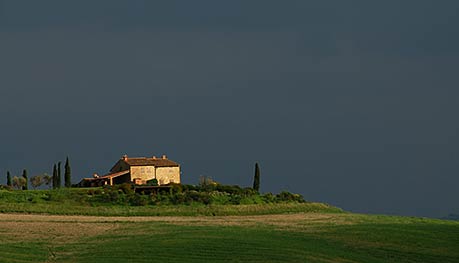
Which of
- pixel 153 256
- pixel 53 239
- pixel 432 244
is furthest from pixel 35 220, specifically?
pixel 432 244

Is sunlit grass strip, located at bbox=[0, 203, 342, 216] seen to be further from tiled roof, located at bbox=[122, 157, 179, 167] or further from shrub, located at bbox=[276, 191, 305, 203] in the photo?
tiled roof, located at bbox=[122, 157, 179, 167]

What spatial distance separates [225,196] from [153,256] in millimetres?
45824

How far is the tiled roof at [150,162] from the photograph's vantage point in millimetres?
106625

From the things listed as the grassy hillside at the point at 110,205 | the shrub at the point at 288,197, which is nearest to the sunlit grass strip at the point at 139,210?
the grassy hillside at the point at 110,205

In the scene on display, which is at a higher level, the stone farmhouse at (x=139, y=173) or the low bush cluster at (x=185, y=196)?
the stone farmhouse at (x=139, y=173)

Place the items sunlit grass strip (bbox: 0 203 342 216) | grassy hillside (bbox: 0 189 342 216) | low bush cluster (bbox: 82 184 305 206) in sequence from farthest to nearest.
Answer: low bush cluster (bbox: 82 184 305 206), grassy hillside (bbox: 0 189 342 216), sunlit grass strip (bbox: 0 203 342 216)

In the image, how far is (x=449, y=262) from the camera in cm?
5109

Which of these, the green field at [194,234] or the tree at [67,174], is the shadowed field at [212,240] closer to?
the green field at [194,234]

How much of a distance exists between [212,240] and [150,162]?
181ft

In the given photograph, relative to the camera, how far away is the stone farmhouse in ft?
340

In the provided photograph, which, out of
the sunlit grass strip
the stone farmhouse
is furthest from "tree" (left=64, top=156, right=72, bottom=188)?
the sunlit grass strip

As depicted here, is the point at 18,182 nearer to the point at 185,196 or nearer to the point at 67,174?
the point at 67,174

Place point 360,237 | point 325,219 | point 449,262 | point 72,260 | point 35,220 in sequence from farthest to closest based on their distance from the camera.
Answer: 1. point 325,219
2. point 35,220
3. point 360,237
4. point 449,262
5. point 72,260

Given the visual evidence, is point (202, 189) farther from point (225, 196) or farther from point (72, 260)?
point (72, 260)
